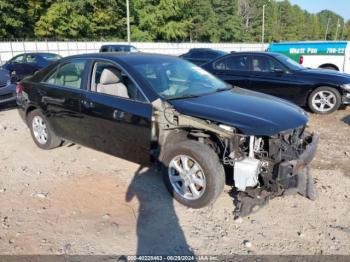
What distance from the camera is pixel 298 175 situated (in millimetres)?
3832

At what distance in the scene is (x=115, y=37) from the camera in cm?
4600

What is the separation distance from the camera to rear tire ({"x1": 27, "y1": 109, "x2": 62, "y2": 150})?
18.4ft

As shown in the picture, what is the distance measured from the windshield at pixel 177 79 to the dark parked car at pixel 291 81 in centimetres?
378

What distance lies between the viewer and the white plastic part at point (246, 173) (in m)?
3.55

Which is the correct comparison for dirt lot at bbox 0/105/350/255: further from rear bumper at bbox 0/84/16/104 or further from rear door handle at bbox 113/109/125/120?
rear bumper at bbox 0/84/16/104

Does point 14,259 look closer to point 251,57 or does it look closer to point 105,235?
point 105,235

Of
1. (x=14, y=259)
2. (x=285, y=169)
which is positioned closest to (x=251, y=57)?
(x=285, y=169)

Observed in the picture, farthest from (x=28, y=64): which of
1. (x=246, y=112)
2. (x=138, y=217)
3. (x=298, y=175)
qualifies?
(x=298, y=175)

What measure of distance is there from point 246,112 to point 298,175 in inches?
35.3

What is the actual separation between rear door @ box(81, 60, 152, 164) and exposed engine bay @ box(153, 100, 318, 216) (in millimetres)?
260

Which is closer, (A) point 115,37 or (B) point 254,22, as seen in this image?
(A) point 115,37

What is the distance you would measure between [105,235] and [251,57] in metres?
6.67

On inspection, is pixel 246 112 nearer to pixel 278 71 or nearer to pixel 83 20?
pixel 278 71

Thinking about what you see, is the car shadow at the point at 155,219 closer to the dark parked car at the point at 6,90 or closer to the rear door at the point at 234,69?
the rear door at the point at 234,69
